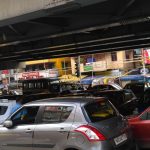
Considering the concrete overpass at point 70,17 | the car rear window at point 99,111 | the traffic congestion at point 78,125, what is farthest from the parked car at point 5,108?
the car rear window at point 99,111

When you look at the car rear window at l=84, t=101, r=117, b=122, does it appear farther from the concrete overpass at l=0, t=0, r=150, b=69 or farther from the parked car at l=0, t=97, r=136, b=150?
the concrete overpass at l=0, t=0, r=150, b=69

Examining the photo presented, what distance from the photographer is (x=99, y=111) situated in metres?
8.23

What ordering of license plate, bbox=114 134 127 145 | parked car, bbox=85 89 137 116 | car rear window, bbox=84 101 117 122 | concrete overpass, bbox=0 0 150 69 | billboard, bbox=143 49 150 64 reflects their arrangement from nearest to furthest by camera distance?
license plate, bbox=114 134 127 145 < car rear window, bbox=84 101 117 122 < concrete overpass, bbox=0 0 150 69 < parked car, bbox=85 89 137 116 < billboard, bbox=143 49 150 64

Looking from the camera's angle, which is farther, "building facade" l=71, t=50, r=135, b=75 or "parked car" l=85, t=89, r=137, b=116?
"building facade" l=71, t=50, r=135, b=75

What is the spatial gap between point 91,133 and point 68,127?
54cm

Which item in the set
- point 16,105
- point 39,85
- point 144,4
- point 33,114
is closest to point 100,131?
point 33,114

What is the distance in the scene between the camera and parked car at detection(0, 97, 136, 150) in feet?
24.9

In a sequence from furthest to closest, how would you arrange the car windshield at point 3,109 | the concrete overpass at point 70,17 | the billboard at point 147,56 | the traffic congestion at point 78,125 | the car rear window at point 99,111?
1. the billboard at point 147,56
2. the concrete overpass at point 70,17
3. the car windshield at point 3,109
4. the car rear window at point 99,111
5. the traffic congestion at point 78,125

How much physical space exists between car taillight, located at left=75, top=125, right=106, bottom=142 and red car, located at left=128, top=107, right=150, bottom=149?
2151 millimetres

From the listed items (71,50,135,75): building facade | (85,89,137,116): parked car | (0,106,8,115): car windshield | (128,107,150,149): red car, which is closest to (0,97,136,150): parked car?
(128,107,150,149): red car

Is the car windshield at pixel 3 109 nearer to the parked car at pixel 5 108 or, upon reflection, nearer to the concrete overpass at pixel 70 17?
the parked car at pixel 5 108

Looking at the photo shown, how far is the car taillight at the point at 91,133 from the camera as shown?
295 inches

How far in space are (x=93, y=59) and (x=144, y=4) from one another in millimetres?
48730

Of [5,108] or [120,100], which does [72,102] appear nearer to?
[5,108]
